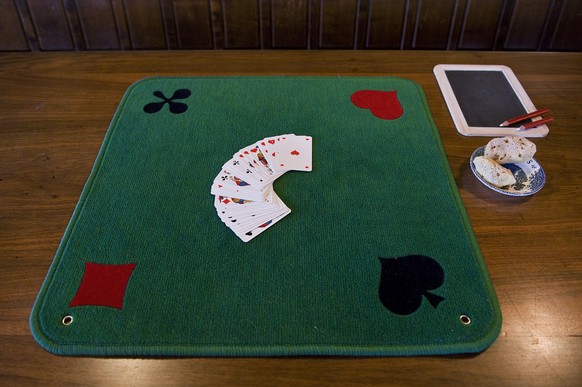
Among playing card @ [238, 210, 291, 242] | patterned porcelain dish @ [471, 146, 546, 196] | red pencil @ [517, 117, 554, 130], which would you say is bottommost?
playing card @ [238, 210, 291, 242]

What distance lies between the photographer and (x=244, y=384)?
0.79 metres

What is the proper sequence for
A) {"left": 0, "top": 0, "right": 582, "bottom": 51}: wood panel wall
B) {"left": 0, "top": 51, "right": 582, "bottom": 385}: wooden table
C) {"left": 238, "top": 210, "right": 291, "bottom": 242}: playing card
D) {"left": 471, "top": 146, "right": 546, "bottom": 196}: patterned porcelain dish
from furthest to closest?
{"left": 0, "top": 0, "right": 582, "bottom": 51}: wood panel wall, {"left": 471, "top": 146, "right": 546, "bottom": 196}: patterned porcelain dish, {"left": 238, "top": 210, "right": 291, "bottom": 242}: playing card, {"left": 0, "top": 51, "right": 582, "bottom": 385}: wooden table

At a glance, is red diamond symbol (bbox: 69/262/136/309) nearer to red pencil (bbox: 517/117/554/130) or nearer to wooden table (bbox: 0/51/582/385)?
Answer: wooden table (bbox: 0/51/582/385)

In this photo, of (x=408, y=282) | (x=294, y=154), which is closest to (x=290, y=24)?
(x=294, y=154)

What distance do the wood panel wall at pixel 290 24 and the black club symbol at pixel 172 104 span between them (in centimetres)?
56

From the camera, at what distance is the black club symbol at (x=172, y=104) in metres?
1.34

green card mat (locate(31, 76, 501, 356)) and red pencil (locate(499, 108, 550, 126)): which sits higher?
red pencil (locate(499, 108, 550, 126))

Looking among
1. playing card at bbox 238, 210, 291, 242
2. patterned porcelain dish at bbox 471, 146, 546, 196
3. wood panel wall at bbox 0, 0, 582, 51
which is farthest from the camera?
wood panel wall at bbox 0, 0, 582, 51

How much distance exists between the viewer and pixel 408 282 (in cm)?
92

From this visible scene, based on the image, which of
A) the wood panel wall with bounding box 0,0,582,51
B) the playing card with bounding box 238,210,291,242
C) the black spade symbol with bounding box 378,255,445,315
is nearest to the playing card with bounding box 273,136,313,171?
the playing card with bounding box 238,210,291,242

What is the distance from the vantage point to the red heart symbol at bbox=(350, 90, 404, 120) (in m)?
1.32

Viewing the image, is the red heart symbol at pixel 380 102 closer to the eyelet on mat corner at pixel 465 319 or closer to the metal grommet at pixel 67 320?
the eyelet on mat corner at pixel 465 319

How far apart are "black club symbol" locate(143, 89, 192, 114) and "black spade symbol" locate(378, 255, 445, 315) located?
28.4 inches

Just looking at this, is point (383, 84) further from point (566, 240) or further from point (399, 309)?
point (399, 309)
